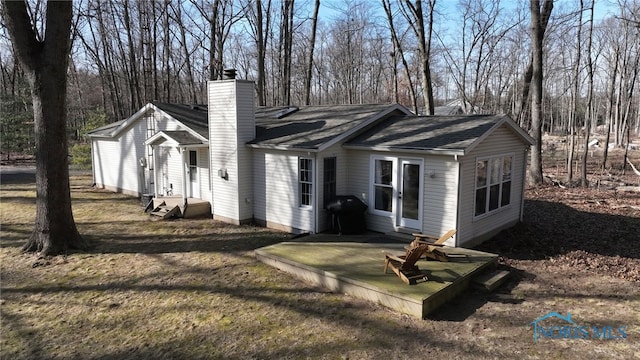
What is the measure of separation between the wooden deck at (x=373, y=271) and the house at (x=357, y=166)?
4.03 feet

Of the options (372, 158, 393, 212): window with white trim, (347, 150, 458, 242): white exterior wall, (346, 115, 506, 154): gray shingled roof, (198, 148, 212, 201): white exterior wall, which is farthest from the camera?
(198, 148, 212, 201): white exterior wall

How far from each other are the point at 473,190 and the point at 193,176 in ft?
29.9

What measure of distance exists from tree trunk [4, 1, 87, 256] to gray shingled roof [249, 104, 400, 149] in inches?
188

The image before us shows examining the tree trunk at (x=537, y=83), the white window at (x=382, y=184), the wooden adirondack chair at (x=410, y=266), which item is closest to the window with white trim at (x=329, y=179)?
the white window at (x=382, y=184)

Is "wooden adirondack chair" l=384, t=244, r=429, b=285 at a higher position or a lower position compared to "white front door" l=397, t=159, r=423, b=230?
lower

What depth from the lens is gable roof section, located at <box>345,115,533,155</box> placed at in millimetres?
9141

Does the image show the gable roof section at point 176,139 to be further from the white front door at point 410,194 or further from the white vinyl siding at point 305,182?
the white front door at point 410,194

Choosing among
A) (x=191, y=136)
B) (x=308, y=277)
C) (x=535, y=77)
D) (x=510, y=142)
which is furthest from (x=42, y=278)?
(x=535, y=77)

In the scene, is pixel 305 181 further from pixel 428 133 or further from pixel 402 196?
pixel 428 133

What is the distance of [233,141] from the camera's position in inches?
468

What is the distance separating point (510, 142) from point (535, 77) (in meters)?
9.01

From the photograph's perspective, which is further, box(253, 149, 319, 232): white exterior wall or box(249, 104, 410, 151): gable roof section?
box(253, 149, 319, 232): white exterior wall

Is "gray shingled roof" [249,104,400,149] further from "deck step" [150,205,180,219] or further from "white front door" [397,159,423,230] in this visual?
"deck step" [150,205,180,219]

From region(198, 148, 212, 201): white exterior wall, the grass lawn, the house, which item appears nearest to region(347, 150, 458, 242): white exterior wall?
the house
